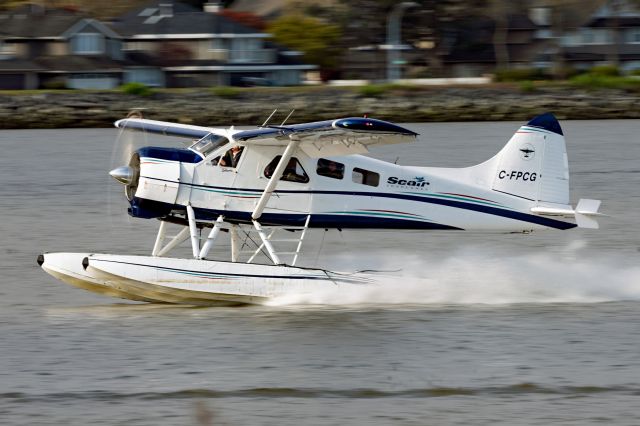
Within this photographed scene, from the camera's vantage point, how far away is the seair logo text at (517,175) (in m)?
13.5

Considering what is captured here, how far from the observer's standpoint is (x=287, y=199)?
1287 cm

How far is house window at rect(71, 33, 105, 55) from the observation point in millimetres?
65188

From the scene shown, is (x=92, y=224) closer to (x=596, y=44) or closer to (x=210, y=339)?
(x=210, y=339)

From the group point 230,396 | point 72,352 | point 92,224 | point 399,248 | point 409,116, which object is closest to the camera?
point 230,396

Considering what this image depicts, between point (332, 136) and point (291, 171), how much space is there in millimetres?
1006

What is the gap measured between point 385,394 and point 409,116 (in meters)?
40.3

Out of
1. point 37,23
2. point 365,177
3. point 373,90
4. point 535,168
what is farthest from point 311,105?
point 365,177

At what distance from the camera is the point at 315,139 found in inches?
481

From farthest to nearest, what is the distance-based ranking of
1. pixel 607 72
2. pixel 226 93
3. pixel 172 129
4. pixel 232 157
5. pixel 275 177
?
pixel 607 72 → pixel 226 93 → pixel 172 129 → pixel 232 157 → pixel 275 177

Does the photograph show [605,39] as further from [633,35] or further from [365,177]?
[365,177]

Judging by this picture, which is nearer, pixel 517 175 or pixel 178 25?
pixel 517 175

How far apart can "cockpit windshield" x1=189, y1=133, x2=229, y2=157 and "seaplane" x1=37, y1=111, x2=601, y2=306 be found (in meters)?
0.01

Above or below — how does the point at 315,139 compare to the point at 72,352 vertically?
above

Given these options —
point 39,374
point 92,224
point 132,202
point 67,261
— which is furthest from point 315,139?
point 92,224
